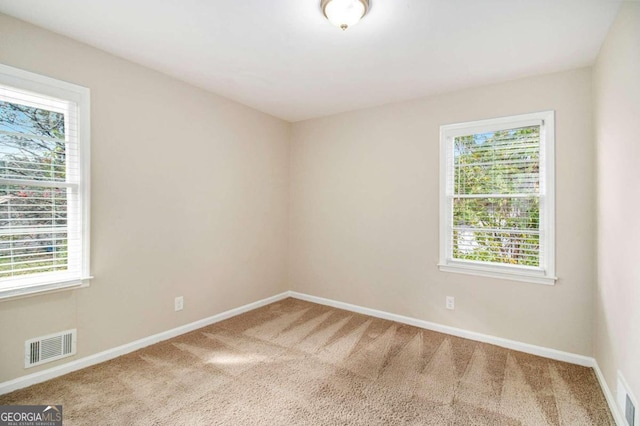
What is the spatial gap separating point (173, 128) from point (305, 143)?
5.82 ft

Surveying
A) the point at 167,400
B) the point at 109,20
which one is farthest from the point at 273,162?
the point at 167,400

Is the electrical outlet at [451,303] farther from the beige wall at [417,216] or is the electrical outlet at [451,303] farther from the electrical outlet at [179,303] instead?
the electrical outlet at [179,303]

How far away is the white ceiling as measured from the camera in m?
1.92

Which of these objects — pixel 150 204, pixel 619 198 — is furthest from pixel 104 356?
pixel 619 198

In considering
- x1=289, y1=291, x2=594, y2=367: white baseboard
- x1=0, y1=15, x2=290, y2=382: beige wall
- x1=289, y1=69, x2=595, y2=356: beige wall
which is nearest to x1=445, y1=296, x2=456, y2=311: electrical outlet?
x1=289, y1=69, x2=595, y2=356: beige wall

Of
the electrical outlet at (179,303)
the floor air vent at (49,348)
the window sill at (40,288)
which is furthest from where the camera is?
the electrical outlet at (179,303)

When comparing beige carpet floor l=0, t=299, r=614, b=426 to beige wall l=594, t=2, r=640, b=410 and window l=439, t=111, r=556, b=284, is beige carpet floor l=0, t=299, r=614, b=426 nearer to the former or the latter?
beige wall l=594, t=2, r=640, b=410

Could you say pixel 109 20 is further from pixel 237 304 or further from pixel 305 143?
pixel 237 304

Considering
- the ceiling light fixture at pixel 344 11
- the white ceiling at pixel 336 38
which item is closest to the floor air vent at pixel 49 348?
the white ceiling at pixel 336 38

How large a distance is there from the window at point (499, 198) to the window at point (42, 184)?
3.19m

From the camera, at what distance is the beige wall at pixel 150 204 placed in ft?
7.39

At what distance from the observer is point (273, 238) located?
422 centimetres

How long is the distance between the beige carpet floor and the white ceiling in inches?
97.0

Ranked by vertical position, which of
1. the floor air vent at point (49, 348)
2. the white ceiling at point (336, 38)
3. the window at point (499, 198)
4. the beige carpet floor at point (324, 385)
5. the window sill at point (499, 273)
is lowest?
the beige carpet floor at point (324, 385)
